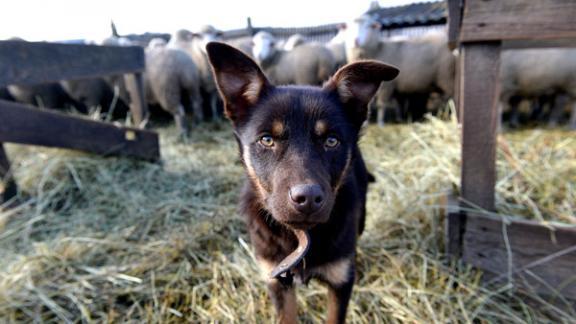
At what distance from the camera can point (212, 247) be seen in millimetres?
3398

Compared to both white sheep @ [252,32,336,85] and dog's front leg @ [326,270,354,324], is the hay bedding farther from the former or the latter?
white sheep @ [252,32,336,85]

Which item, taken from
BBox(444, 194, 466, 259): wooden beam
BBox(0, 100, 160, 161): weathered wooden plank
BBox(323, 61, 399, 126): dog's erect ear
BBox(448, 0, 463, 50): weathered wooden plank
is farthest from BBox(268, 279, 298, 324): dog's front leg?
BBox(0, 100, 160, 161): weathered wooden plank

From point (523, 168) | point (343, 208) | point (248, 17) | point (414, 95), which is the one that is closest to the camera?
point (343, 208)

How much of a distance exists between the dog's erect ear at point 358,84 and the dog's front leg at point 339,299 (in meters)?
1.02

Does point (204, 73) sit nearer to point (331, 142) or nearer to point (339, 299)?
point (331, 142)

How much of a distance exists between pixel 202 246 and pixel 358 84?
224cm

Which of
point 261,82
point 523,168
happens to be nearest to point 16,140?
point 261,82

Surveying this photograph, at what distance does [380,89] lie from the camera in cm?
725

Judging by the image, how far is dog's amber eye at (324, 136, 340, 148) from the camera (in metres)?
1.92

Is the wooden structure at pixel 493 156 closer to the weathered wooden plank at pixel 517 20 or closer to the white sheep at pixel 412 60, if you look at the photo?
the weathered wooden plank at pixel 517 20

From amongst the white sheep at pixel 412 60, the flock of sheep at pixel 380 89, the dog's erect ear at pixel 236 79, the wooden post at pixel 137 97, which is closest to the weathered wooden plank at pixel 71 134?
the wooden post at pixel 137 97

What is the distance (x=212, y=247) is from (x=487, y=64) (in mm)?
2779

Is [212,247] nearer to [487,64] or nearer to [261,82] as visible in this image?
[261,82]

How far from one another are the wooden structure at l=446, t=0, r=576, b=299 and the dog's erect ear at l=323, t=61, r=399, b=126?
760mm
